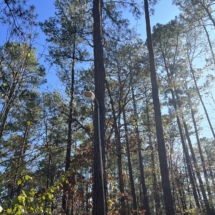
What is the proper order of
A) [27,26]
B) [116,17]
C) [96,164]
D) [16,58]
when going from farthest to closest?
1. [116,17]
2. [96,164]
3. [16,58]
4. [27,26]

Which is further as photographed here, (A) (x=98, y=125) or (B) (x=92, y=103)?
(B) (x=92, y=103)

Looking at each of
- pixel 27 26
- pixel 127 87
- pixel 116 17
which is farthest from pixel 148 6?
pixel 27 26

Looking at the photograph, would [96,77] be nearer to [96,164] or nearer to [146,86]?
[96,164]

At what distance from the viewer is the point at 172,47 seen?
13773mm

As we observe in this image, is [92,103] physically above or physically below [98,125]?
above

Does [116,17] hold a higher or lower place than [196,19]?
lower

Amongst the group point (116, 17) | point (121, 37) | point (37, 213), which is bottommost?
point (37, 213)

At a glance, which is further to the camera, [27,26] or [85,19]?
[85,19]

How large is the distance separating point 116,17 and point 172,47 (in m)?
7.27

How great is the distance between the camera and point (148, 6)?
28.2 feet

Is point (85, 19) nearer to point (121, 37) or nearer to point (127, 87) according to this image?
point (121, 37)

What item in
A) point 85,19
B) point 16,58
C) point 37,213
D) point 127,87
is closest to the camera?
point 37,213

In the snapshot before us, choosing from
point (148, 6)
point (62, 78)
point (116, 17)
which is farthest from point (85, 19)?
point (62, 78)

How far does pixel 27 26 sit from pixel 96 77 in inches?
90.9
